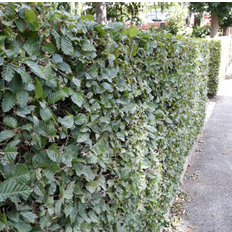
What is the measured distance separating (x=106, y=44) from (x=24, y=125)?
0.91 m

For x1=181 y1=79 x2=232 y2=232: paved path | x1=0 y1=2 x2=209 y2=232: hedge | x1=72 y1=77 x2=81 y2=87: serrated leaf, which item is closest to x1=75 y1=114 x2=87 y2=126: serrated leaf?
x1=0 y1=2 x2=209 y2=232: hedge

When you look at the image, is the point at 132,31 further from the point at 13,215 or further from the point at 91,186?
the point at 13,215

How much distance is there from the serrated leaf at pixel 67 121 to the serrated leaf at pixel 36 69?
294 mm

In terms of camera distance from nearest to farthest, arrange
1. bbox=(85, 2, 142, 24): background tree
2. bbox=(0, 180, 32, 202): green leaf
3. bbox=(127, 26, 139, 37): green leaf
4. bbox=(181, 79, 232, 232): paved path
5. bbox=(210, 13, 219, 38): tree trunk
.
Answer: bbox=(0, 180, 32, 202): green leaf < bbox=(127, 26, 139, 37): green leaf < bbox=(181, 79, 232, 232): paved path < bbox=(85, 2, 142, 24): background tree < bbox=(210, 13, 219, 38): tree trunk

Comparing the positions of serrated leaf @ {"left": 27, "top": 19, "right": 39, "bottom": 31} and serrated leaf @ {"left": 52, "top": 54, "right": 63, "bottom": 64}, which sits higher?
serrated leaf @ {"left": 27, "top": 19, "right": 39, "bottom": 31}

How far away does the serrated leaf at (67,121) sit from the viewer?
140cm

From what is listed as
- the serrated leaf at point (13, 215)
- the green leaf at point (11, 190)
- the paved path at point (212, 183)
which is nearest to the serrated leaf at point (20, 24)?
the green leaf at point (11, 190)

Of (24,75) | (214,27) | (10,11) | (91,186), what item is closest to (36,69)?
(24,75)

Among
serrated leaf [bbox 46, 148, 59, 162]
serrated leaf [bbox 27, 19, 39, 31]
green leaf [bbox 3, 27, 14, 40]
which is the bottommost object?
serrated leaf [bbox 46, 148, 59, 162]

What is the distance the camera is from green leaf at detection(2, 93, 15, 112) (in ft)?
3.63

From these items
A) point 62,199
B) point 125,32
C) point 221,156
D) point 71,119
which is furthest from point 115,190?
point 221,156

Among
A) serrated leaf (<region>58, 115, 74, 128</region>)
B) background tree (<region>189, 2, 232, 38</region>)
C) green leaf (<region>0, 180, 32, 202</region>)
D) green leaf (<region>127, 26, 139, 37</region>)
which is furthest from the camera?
background tree (<region>189, 2, 232, 38</region>)

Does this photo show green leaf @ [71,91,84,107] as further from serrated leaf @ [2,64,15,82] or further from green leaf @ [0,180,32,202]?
green leaf @ [0,180,32,202]

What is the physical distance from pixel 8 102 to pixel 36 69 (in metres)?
0.21
